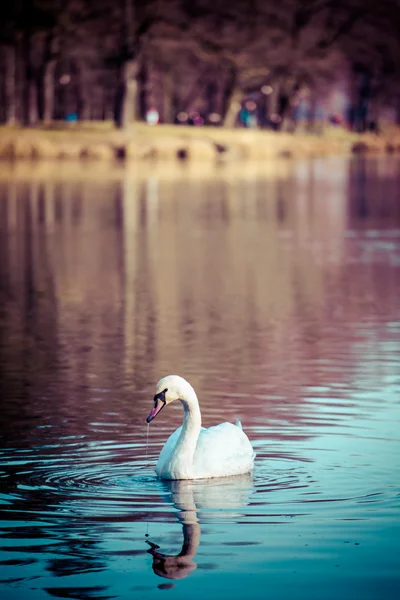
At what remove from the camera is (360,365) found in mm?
14906

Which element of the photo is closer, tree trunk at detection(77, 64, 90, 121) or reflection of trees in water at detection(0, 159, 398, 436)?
reflection of trees in water at detection(0, 159, 398, 436)

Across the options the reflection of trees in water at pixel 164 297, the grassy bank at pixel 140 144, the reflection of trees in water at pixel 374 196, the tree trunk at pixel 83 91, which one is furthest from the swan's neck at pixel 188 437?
the tree trunk at pixel 83 91

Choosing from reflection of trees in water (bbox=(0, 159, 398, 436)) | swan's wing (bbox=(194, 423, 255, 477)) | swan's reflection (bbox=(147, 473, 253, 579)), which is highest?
swan's wing (bbox=(194, 423, 255, 477))

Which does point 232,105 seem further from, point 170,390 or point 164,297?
point 170,390

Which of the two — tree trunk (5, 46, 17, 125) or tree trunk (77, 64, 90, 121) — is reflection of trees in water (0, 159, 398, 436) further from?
tree trunk (77, 64, 90, 121)

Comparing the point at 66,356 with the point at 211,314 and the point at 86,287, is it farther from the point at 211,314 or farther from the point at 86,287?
the point at 86,287

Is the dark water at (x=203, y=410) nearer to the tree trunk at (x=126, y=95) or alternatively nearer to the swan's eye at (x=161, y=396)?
the swan's eye at (x=161, y=396)

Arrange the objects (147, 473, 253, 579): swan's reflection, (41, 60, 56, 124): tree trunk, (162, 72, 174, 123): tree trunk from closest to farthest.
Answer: (147, 473, 253, 579): swan's reflection, (41, 60, 56, 124): tree trunk, (162, 72, 174, 123): tree trunk

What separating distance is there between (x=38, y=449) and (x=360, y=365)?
4.74m

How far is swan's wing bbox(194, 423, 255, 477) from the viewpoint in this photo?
1004cm

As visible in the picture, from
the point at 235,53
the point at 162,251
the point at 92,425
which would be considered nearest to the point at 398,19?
the point at 235,53

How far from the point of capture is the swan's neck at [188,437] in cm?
997

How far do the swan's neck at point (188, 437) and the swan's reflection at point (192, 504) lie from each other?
5.0 inches

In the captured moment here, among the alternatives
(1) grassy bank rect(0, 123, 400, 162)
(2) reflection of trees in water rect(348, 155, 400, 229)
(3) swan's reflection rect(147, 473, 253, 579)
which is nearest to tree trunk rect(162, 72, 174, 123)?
(1) grassy bank rect(0, 123, 400, 162)
